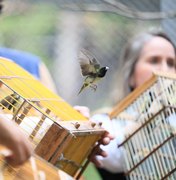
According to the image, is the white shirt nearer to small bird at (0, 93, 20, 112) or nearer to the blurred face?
the blurred face

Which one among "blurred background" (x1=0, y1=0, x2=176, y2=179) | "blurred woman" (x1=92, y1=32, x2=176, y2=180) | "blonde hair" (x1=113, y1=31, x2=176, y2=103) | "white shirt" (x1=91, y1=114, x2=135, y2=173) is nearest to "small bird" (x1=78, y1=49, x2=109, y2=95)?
"white shirt" (x1=91, y1=114, x2=135, y2=173)

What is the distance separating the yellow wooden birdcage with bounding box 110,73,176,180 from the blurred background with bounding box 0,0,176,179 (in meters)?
1.03

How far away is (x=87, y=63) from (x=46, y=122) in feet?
0.72

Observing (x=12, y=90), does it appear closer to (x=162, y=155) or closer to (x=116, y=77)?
(x=162, y=155)

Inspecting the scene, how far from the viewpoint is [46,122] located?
155cm

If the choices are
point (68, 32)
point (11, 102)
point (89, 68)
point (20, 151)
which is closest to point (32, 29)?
point (68, 32)

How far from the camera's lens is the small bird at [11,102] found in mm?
1581

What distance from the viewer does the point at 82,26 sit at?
3.35 m

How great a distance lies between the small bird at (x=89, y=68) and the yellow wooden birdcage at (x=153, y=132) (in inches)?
18.6

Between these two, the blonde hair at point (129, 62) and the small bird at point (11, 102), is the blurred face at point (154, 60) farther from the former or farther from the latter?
the small bird at point (11, 102)

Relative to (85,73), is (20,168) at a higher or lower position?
lower

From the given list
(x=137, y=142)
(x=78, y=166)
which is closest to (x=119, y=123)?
(x=137, y=142)

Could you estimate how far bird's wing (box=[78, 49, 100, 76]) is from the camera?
138 centimetres

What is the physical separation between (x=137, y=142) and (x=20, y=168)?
→ 597 mm
